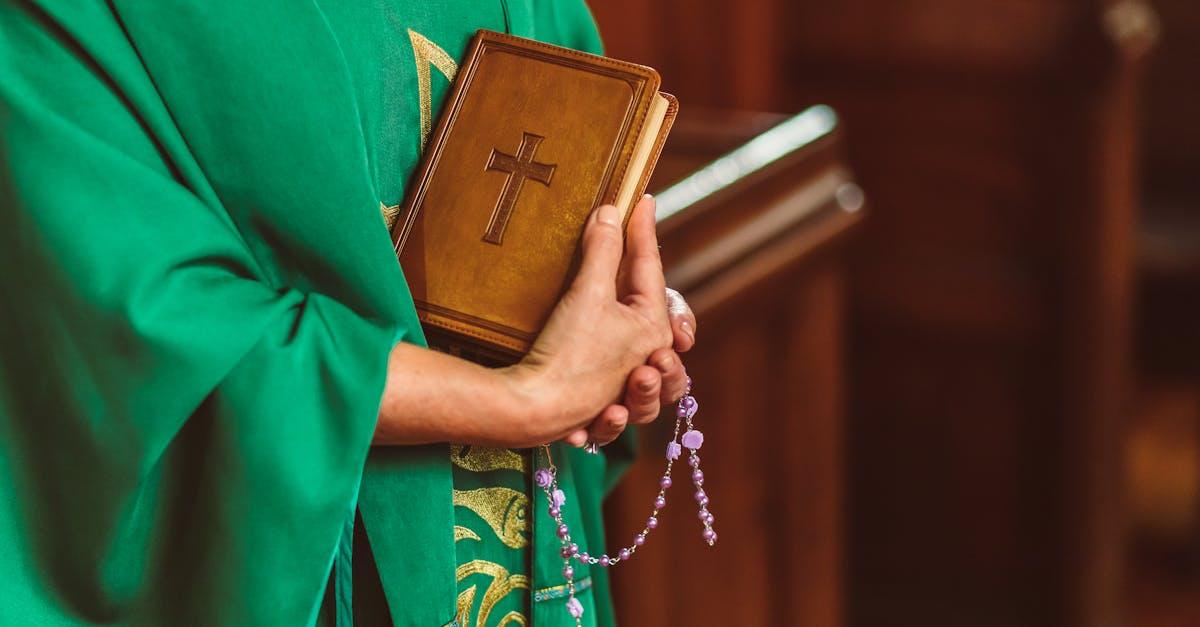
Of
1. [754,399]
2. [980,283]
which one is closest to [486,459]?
[754,399]

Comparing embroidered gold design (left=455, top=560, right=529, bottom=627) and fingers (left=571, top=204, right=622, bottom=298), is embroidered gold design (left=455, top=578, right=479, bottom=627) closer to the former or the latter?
embroidered gold design (left=455, top=560, right=529, bottom=627)

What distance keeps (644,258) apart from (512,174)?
100 mm

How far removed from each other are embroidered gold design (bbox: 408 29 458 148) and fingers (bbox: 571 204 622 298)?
0.14m

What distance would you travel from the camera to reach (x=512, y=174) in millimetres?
876

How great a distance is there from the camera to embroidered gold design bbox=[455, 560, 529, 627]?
3.00 ft

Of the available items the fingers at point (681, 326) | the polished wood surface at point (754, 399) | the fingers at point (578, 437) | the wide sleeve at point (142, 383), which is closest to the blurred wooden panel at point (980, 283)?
the polished wood surface at point (754, 399)

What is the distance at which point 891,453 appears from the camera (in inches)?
123

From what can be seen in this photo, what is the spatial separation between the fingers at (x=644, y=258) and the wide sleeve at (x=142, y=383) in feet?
0.55

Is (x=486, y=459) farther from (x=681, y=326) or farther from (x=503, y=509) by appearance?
(x=681, y=326)

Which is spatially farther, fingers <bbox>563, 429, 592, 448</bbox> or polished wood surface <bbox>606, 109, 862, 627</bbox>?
polished wood surface <bbox>606, 109, 862, 627</bbox>

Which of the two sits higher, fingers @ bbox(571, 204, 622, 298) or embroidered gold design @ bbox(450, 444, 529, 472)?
fingers @ bbox(571, 204, 622, 298)

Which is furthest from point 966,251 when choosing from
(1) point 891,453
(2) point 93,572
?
(2) point 93,572

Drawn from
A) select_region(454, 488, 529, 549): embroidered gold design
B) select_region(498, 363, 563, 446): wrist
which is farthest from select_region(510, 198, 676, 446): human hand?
select_region(454, 488, 529, 549): embroidered gold design

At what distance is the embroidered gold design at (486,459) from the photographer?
91 centimetres
